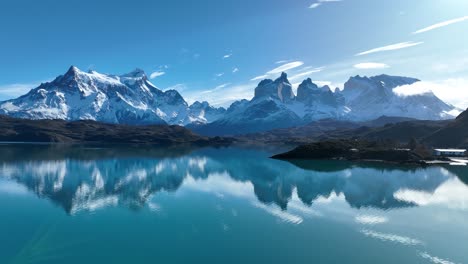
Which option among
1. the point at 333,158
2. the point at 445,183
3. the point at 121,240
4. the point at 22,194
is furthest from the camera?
the point at 333,158

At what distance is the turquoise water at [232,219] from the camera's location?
34.2 meters

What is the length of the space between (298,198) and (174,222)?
2696 cm

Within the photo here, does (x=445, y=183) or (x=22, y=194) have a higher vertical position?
(x=22, y=194)

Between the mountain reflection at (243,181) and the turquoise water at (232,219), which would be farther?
the mountain reflection at (243,181)

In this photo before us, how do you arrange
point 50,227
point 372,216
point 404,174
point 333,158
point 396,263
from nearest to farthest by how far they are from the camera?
point 396,263 < point 50,227 < point 372,216 < point 404,174 < point 333,158

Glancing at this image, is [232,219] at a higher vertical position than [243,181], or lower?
higher

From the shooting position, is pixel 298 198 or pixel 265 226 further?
pixel 298 198

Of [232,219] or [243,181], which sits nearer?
[232,219]

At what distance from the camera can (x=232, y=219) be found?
1897 inches

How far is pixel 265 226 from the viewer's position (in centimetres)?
4428

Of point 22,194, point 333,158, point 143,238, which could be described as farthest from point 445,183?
point 22,194

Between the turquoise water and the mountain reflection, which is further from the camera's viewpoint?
the mountain reflection

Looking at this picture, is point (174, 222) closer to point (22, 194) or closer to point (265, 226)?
point (265, 226)

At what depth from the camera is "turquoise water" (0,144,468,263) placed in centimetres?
3425
